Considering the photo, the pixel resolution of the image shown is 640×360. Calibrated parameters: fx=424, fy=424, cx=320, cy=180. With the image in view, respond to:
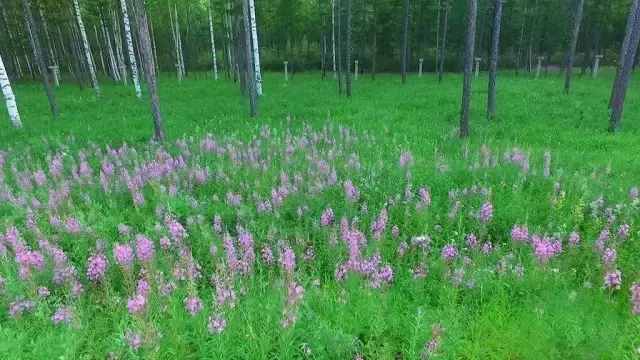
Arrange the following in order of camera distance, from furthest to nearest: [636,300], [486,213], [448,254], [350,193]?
[350,193] < [486,213] < [448,254] < [636,300]

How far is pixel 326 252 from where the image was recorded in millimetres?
5672

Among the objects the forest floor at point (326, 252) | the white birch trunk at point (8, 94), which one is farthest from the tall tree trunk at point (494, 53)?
the white birch trunk at point (8, 94)

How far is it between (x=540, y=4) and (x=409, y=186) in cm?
4292

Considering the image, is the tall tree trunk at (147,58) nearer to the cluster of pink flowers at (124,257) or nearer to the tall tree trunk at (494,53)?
the cluster of pink flowers at (124,257)

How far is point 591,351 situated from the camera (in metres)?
3.68

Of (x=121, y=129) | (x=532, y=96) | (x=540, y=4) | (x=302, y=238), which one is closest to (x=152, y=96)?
(x=121, y=129)

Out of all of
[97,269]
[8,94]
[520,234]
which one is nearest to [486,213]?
[520,234]

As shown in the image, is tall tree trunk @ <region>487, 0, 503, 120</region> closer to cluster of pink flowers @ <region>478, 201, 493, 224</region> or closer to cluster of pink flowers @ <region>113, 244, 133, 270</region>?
cluster of pink flowers @ <region>478, 201, 493, 224</region>

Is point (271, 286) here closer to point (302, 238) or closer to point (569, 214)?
point (302, 238)

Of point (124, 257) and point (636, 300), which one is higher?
point (124, 257)

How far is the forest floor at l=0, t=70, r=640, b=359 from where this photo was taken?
3939 mm

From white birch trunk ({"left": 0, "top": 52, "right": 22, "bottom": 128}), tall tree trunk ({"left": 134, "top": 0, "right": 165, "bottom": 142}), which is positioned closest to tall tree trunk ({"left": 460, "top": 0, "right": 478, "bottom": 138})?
tall tree trunk ({"left": 134, "top": 0, "right": 165, "bottom": 142})

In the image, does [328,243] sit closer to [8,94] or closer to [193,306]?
[193,306]

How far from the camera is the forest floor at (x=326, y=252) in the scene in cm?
394
